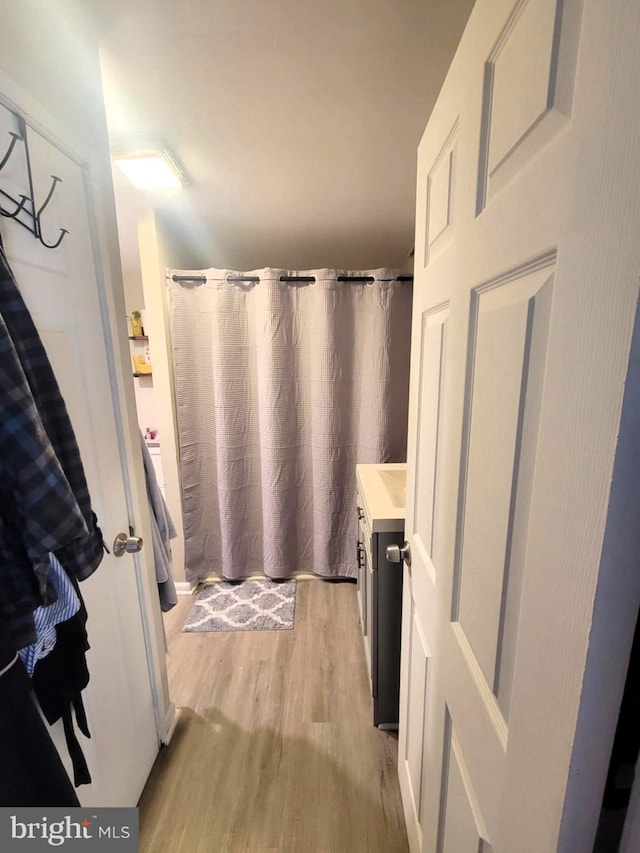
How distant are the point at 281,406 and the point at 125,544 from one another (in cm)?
124

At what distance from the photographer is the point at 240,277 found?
2.09 m

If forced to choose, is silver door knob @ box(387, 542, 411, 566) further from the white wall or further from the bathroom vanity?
the white wall

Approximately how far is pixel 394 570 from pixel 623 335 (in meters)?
1.22

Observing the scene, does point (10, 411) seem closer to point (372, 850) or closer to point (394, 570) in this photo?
point (394, 570)

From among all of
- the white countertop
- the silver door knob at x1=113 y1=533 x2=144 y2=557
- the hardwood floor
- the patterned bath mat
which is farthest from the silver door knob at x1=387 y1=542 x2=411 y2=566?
the patterned bath mat

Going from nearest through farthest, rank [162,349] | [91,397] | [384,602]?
[91,397]
[384,602]
[162,349]

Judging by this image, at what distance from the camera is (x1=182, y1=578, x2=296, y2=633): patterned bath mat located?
2.05m

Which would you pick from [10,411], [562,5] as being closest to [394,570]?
[10,411]

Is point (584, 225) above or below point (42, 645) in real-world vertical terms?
above

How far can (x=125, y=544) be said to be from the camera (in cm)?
111

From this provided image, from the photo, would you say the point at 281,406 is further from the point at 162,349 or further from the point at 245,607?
the point at 245,607

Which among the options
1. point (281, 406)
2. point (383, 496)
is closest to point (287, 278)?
point (281, 406)

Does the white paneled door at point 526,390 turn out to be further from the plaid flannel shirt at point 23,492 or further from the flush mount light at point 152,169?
the flush mount light at point 152,169

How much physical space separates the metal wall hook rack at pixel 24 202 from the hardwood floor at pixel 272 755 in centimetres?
174
